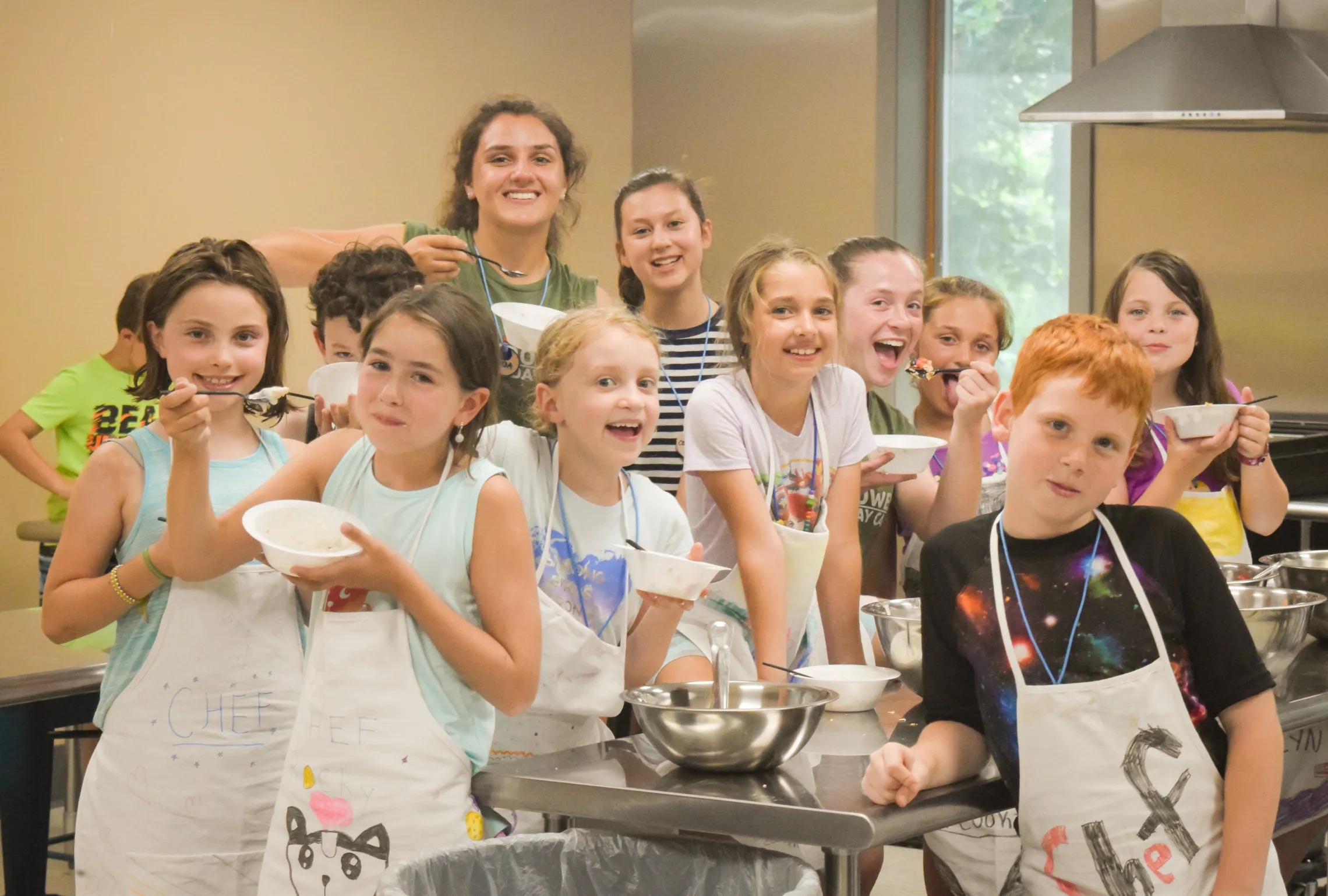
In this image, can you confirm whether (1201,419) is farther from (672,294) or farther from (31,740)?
(31,740)

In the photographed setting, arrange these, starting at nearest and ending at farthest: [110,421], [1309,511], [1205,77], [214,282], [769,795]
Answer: [769,795]
[214,282]
[1309,511]
[110,421]
[1205,77]

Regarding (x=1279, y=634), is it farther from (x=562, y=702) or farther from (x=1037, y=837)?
(x=562, y=702)

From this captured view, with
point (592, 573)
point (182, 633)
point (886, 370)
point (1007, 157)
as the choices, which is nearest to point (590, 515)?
point (592, 573)

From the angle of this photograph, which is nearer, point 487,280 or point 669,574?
point 669,574

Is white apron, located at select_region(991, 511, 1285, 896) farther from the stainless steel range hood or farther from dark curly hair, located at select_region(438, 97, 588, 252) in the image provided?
the stainless steel range hood

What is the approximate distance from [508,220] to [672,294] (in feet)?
1.29

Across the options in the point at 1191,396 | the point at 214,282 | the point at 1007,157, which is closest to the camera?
the point at 214,282

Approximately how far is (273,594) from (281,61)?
3.32 metres

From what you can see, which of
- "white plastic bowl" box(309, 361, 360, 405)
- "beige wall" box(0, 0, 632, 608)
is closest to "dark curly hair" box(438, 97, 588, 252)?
"white plastic bowl" box(309, 361, 360, 405)

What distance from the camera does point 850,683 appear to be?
6.66 ft

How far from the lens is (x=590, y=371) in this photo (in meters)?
2.09

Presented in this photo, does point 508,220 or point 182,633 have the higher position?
point 508,220

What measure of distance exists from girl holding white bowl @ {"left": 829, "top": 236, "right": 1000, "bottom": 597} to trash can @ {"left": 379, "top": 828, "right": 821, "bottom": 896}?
1.08m

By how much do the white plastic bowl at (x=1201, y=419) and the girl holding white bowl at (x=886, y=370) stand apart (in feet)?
1.23
